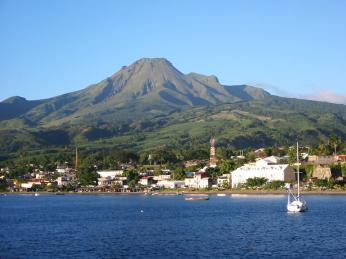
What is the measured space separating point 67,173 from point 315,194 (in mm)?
80333

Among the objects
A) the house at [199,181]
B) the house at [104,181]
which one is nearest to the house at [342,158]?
the house at [199,181]

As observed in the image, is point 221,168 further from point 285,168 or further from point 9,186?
point 9,186

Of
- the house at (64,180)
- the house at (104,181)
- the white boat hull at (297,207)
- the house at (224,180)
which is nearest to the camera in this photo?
the white boat hull at (297,207)

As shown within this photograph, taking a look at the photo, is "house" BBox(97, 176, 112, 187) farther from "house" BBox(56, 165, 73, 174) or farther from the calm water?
the calm water

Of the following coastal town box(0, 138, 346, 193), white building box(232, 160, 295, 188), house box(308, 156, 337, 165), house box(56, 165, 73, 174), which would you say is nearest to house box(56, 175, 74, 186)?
coastal town box(0, 138, 346, 193)

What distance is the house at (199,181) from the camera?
127 metres

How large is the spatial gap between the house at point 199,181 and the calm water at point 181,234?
56059 millimetres

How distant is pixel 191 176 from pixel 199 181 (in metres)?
9.09

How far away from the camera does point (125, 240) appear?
147 feet

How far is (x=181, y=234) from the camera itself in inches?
1890

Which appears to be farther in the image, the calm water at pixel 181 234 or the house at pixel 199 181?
the house at pixel 199 181

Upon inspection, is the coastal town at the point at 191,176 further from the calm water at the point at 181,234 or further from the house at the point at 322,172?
the calm water at the point at 181,234

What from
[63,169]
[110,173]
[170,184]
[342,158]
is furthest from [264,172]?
[63,169]

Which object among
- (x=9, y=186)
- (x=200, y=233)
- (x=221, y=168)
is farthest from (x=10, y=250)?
(x=9, y=186)
